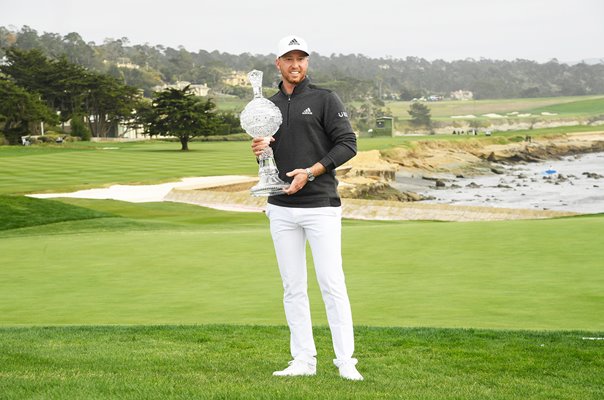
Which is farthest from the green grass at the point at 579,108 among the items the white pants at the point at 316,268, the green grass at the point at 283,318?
the white pants at the point at 316,268

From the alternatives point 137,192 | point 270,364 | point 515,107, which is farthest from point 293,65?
point 515,107

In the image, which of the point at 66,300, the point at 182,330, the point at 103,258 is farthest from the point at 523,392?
the point at 103,258

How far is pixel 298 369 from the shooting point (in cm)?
560

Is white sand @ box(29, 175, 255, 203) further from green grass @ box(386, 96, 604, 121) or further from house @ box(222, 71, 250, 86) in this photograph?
house @ box(222, 71, 250, 86)

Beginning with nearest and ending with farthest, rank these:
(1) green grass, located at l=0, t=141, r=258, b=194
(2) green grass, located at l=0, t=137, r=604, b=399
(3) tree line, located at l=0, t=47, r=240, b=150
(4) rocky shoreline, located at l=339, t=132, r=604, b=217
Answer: (2) green grass, located at l=0, t=137, r=604, b=399, (1) green grass, located at l=0, t=141, r=258, b=194, (4) rocky shoreline, located at l=339, t=132, r=604, b=217, (3) tree line, located at l=0, t=47, r=240, b=150

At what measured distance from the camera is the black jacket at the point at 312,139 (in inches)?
218

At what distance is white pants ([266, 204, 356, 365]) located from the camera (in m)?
5.55

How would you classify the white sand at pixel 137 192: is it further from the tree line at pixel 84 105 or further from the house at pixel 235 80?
the house at pixel 235 80

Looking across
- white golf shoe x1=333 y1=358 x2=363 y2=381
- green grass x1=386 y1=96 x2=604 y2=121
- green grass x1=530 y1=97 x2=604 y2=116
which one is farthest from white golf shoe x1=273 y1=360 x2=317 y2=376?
green grass x1=530 y1=97 x2=604 y2=116

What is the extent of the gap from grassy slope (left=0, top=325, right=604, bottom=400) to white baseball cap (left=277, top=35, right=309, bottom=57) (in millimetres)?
1770

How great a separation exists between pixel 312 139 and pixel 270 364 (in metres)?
1.40

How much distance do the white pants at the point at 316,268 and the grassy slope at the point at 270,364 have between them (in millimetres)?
230

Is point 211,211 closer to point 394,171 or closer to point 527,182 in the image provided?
point 394,171

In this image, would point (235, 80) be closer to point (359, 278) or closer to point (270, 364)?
point (359, 278)
